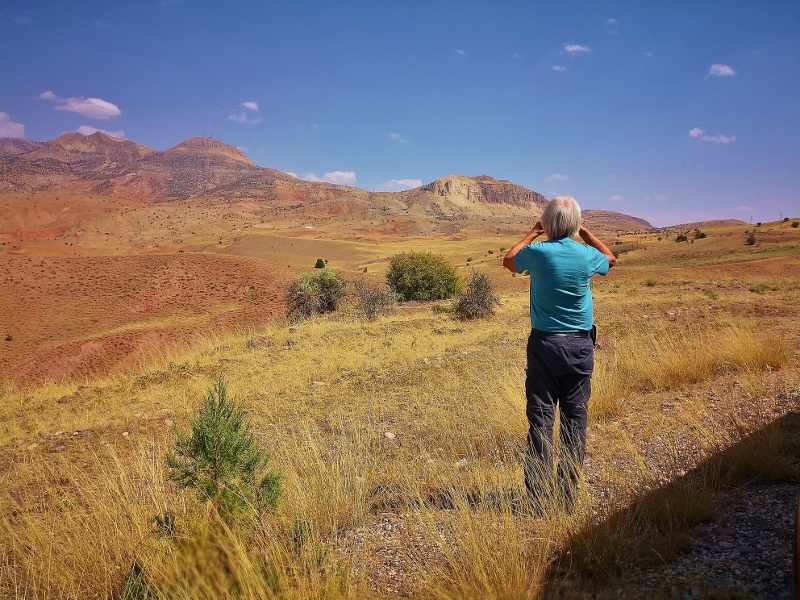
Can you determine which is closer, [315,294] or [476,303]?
[476,303]

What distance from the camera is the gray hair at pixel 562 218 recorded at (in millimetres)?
Answer: 2904

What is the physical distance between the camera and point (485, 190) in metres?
174

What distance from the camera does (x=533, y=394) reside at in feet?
9.73

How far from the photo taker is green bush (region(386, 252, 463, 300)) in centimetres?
2006

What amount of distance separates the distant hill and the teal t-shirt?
277 ft

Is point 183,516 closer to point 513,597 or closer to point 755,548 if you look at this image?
point 513,597

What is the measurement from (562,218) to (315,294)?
52.1ft

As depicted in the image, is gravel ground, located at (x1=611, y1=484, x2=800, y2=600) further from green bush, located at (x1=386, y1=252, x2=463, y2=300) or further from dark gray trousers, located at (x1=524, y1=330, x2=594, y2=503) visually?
green bush, located at (x1=386, y1=252, x2=463, y2=300)

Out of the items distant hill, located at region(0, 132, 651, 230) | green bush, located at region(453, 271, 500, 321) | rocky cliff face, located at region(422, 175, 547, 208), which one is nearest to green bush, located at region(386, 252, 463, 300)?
green bush, located at region(453, 271, 500, 321)

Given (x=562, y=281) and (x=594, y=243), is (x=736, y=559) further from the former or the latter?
(x=594, y=243)

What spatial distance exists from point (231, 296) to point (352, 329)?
14.3 metres

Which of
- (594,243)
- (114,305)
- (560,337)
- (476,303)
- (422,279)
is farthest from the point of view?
(114,305)

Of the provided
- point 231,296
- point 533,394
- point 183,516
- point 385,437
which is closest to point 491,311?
point 385,437

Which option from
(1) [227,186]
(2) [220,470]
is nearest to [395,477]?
(2) [220,470]
